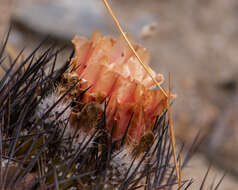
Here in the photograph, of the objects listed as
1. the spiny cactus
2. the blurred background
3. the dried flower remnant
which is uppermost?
the blurred background

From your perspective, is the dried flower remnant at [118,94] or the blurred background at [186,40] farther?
the blurred background at [186,40]

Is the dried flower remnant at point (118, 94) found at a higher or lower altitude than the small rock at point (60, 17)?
lower

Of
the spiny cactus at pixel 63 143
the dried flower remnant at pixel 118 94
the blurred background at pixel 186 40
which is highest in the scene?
the blurred background at pixel 186 40

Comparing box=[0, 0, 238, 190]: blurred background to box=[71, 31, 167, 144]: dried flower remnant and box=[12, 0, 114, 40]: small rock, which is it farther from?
box=[71, 31, 167, 144]: dried flower remnant

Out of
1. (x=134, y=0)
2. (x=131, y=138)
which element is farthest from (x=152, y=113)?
(x=134, y=0)

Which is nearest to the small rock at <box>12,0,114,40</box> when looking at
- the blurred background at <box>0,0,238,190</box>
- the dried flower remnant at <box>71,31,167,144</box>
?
the blurred background at <box>0,0,238,190</box>

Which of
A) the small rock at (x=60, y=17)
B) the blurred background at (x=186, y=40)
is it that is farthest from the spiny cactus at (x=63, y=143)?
the small rock at (x=60, y=17)

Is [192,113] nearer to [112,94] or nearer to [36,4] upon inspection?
[36,4]

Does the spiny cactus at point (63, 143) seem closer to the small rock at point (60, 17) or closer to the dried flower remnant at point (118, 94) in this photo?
the dried flower remnant at point (118, 94)
